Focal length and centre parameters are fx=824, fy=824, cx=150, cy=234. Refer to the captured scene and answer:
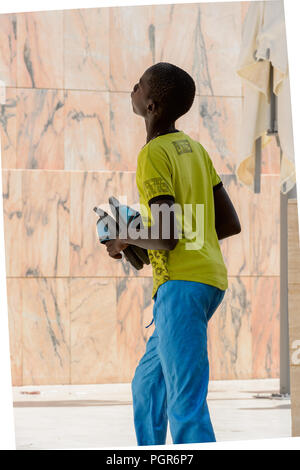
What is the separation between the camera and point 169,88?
103 inches

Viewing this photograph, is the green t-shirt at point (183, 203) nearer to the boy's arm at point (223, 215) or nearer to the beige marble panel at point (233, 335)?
the boy's arm at point (223, 215)

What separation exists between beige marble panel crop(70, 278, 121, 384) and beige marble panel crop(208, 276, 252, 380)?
0.75m

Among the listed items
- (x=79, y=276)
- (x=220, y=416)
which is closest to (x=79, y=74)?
(x=79, y=276)

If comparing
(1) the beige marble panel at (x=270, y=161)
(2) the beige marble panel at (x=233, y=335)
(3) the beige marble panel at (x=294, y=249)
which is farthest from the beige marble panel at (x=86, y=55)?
(3) the beige marble panel at (x=294, y=249)

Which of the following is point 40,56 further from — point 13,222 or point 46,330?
point 46,330

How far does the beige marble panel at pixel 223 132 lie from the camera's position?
6289 mm

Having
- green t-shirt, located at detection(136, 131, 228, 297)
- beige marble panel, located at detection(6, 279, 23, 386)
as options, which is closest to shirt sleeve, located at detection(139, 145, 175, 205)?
green t-shirt, located at detection(136, 131, 228, 297)

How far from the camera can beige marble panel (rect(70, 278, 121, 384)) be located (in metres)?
5.82

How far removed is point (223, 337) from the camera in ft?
20.3

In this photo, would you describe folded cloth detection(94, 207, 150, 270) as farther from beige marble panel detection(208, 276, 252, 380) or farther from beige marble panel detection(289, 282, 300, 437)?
beige marble panel detection(208, 276, 252, 380)

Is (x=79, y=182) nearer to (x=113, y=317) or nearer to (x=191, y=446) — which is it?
(x=113, y=317)

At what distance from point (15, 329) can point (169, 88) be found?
3413 mm

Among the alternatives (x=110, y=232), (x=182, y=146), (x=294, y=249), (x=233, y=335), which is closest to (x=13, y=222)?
(x=233, y=335)

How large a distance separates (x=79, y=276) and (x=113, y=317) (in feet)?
1.29
